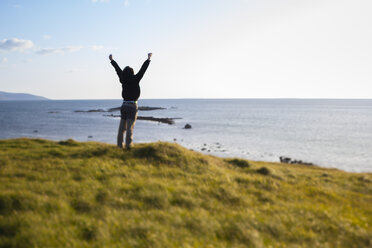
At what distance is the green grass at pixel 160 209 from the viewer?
475cm

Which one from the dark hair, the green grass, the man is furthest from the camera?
the dark hair

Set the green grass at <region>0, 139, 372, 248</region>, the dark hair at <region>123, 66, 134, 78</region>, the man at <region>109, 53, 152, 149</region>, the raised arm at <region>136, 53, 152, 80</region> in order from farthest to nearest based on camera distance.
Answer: the dark hair at <region>123, 66, 134, 78</region> < the man at <region>109, 53, 152, 149</region> < the raised arm at <region>136, 53, 152, 80</region> < the green grass at <region>0, 139, 372, 248</region>

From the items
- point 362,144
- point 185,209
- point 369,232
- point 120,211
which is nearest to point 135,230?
point 120,211

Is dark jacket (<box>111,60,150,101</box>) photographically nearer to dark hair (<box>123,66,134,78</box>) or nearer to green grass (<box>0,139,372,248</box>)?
dark hair (<box>123,66,134,78</box>)

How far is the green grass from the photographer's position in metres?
4.75

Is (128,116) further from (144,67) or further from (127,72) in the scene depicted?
(144,67)

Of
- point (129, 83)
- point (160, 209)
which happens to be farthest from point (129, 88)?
point (160, 209)

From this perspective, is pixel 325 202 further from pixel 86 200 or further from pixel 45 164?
pixel 45 164

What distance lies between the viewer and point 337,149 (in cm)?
4931

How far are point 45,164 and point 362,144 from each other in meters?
63.9

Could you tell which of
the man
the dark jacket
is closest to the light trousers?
the man

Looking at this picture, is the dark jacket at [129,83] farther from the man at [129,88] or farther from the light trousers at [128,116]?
the light trousers at [128,116]

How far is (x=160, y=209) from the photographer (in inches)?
242

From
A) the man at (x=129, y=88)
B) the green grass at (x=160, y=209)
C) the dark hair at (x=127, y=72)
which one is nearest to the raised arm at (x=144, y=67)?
the man at (x=129, y=88)
